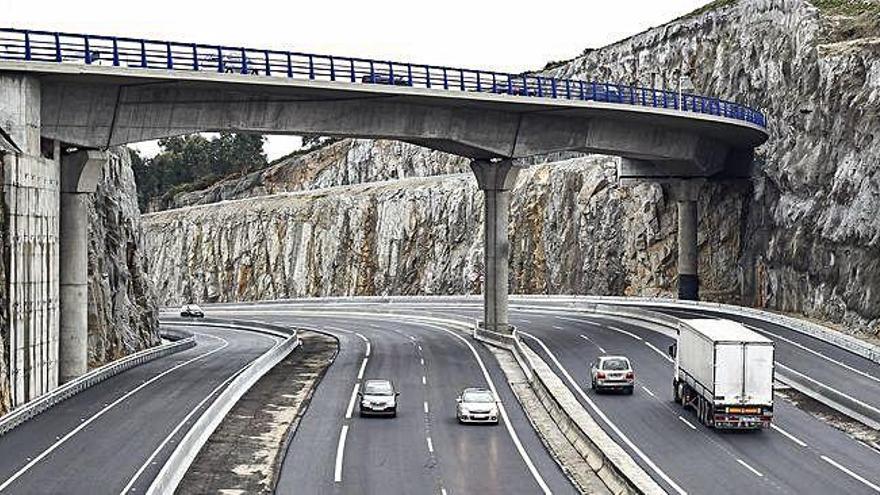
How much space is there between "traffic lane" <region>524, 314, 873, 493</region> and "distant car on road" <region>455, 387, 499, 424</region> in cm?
414

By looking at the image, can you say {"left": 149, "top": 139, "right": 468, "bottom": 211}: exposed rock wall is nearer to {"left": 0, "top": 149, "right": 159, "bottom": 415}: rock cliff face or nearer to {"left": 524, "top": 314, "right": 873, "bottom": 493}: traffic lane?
{"left": 0, "top": 149, "right": 159, "bottom": 415}: rock cliff face

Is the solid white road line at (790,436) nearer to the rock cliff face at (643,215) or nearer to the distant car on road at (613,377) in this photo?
the distant car on road at (613,377)

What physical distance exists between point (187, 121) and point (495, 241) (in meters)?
21.1

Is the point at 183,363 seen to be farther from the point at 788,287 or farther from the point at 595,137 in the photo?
the point at 788,287

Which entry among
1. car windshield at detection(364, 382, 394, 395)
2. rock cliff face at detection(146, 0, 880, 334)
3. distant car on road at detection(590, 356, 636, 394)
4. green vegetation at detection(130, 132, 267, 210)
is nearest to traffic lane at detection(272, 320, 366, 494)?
car windshield at detection(364, 382, 394, 395)

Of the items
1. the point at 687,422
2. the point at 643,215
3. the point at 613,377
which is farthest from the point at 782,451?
the point at 643,215

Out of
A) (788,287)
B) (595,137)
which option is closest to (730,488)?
(595,137)

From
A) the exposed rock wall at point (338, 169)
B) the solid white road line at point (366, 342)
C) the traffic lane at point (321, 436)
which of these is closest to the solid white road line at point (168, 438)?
the traffic lane at point (321, 436)

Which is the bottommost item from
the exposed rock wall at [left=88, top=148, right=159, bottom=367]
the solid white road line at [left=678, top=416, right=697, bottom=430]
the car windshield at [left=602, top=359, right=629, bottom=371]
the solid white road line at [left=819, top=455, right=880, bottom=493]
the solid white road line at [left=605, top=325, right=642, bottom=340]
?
the solid white road line at [left=819, top=455, right=880, bottom=493]

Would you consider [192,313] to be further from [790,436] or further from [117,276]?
[790,436]

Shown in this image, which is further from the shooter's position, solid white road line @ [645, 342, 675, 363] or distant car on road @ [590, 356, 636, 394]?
solid white road line @ [645, 342, 675, 363]

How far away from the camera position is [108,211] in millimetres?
60656

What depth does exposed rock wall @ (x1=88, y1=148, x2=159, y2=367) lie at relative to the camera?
55062 millimetres

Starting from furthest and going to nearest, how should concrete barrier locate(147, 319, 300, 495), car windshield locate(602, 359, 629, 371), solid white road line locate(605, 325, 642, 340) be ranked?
1. solid white road line locate(605, 325, 642, 340)
2. car windshield locate(602, 359, 629, 371)
3. concrete barrier locate(147, 319, 300, 495)
